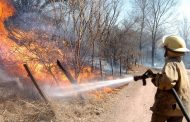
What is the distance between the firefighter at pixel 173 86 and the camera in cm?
504

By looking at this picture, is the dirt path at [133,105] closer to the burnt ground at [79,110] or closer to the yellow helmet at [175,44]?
the burnt ground at [79,110]

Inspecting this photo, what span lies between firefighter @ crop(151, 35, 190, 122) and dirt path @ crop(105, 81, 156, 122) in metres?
4.60

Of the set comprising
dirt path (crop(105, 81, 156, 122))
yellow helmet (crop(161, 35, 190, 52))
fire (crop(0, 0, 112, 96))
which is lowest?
dirt path (crop(105, 81, 156, 122))

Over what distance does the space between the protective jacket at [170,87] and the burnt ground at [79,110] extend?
4033mm

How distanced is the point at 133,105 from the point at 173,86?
7267mm

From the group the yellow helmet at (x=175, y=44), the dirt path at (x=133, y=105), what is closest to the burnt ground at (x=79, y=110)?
the dirt path at (x=133, y=105)

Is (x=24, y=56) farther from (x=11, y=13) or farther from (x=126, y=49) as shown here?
(x=126, y=49)

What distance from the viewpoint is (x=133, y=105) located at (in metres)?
12.1

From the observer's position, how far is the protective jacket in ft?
16.1

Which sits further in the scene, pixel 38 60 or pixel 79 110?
pixel 38 60

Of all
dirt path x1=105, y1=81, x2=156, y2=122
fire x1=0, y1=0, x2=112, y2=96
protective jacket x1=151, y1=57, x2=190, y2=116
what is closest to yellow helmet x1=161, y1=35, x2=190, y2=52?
protective jacket x1=151, y1=57, x2=190, y2=116

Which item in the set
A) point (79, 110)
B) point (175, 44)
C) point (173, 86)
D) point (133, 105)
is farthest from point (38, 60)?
point (173, 86)

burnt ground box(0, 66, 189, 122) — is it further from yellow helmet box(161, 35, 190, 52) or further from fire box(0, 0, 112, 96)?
yellow helmet box(161, 35, 190, 52)

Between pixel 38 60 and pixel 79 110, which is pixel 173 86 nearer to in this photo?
pixel 79 110
